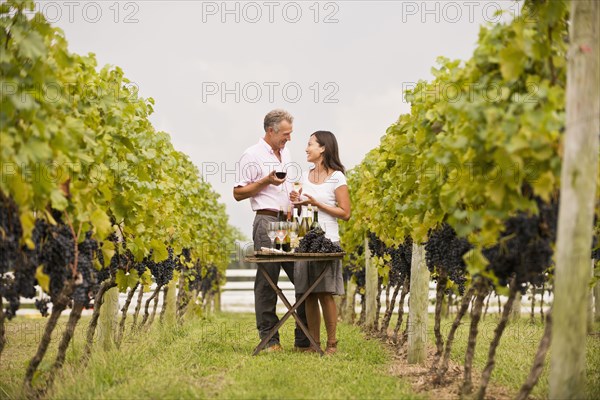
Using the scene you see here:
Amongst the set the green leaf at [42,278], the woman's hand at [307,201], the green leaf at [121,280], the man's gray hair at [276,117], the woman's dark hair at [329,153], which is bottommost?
the green leaf at [121,280]

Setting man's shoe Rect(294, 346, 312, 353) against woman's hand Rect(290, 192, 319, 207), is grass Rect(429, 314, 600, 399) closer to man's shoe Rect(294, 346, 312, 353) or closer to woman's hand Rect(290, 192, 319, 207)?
man's shoe Rect(294, 346, 312, 353)

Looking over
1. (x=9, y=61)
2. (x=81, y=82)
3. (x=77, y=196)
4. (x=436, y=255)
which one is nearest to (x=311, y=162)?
(x=436, y=255)

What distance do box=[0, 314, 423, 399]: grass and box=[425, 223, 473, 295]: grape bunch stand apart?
36.0 inches

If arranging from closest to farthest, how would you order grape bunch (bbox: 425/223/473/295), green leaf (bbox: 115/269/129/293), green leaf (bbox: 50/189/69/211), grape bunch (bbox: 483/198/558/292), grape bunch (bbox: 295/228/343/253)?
1. grape bunch (bbox: 483/198/558/292)
2. green leaf (bbox: 50/189/69/211)
3. grape bunch (bbox: 425/223/473/295)
4. green leaf (bbox: 115/269/129/293)
5. grape bunch (bbox: 295/228/343/253)

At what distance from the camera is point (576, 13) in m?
3.47

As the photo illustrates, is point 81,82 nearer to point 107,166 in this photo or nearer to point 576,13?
point 107,166

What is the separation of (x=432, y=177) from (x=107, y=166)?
241 centimetres

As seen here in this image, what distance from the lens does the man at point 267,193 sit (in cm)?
666

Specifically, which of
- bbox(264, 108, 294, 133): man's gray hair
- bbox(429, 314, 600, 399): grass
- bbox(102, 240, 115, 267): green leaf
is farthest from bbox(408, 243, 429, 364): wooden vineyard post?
bbox(102, 240, 115, 267): green leaf

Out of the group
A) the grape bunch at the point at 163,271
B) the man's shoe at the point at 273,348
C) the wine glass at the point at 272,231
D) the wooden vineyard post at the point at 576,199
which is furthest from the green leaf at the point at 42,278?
the grape bunch at the point at 163,271

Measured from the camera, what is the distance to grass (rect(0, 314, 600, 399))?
175 inches

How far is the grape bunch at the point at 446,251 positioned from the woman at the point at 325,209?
114 centimetres

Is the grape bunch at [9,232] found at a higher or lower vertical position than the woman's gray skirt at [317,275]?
higher

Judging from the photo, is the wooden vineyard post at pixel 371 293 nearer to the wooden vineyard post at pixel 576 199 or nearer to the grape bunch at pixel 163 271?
the grape bunch at pixel 163 271
